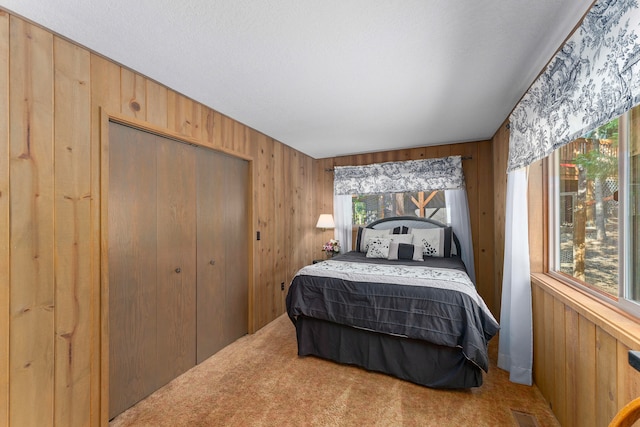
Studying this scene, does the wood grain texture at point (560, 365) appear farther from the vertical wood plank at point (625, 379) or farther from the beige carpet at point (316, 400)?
the vertical wood plank at point (625, 379)

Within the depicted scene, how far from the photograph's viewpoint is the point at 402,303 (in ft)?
7.08

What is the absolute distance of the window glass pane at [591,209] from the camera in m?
1.35

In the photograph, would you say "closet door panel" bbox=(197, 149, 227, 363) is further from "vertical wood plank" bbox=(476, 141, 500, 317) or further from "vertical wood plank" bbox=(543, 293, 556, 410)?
"vertical wood plank" bbox=(476, 141, 500, 317)

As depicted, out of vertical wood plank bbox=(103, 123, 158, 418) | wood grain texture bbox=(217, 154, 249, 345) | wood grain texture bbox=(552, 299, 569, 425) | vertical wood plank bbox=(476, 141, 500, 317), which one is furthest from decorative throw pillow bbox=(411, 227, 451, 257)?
vertical wood plank bbox=(103, 123, 158, 418)

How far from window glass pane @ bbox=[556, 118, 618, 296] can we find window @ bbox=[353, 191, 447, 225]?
198cm

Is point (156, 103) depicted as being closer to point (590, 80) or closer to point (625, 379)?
point (590, 80)

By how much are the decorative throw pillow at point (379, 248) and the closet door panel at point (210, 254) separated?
1.77 meters

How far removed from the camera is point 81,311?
1610 mm

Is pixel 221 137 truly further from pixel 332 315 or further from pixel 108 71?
pixel 332 315

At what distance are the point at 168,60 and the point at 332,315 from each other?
228 centimetres

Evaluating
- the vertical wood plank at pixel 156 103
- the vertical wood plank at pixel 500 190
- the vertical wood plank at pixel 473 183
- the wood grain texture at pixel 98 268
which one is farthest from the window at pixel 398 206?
the wood grain texture at pixel 98 268

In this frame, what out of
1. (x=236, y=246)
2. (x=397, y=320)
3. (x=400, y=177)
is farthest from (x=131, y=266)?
(x=400, y=177)

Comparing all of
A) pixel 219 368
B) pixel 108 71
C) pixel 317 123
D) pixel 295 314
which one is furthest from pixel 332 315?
pixel 108 71

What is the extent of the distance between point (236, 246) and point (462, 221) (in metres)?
Answer: 2.96
